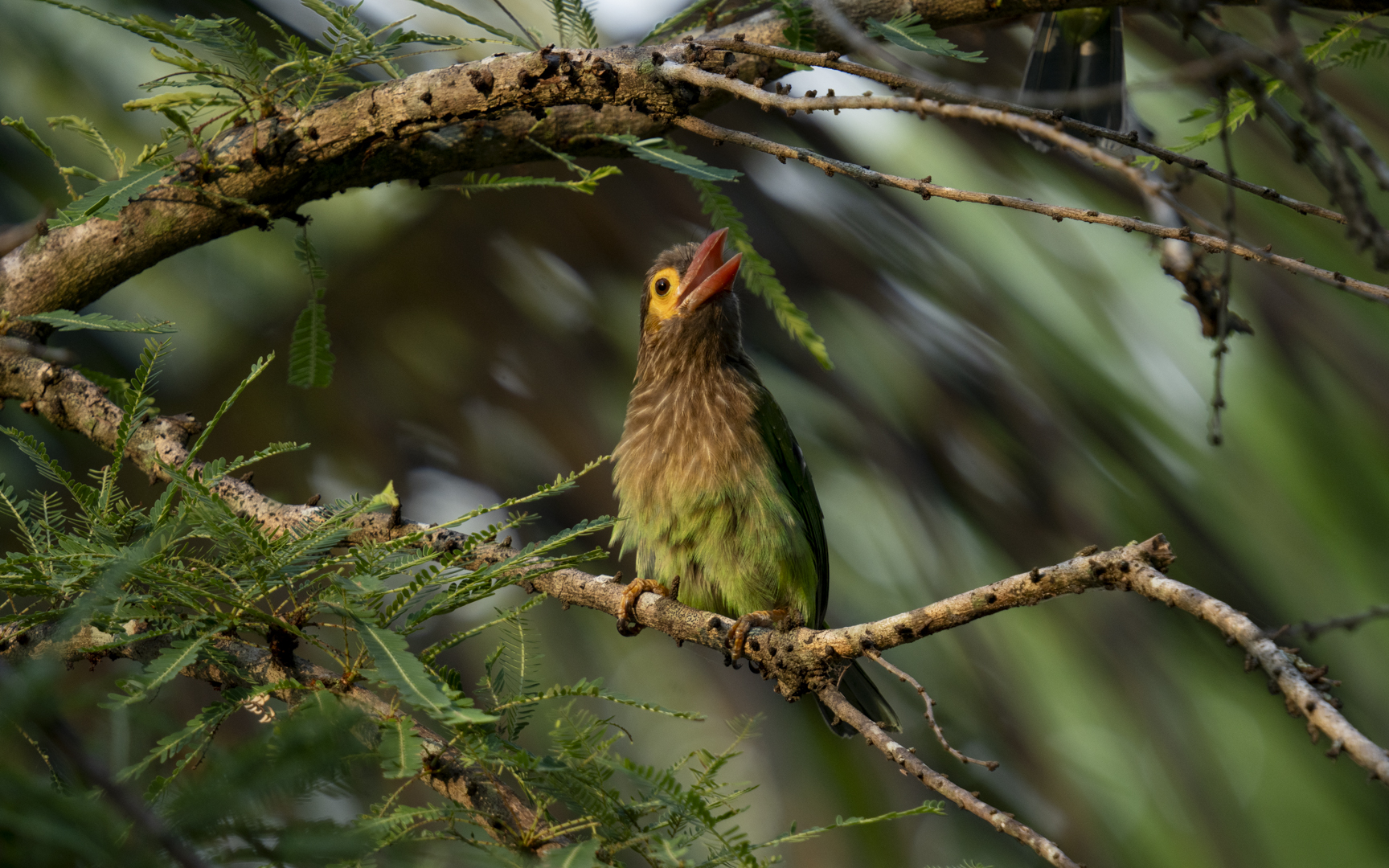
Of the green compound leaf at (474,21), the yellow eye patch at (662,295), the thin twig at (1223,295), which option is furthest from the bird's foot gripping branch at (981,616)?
the yellow eye patch at (662,295)

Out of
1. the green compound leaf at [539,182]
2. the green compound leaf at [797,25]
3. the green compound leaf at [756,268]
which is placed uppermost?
the green compound leaf at [797,25]

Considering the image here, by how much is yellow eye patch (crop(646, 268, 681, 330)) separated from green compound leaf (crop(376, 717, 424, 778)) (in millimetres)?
2215

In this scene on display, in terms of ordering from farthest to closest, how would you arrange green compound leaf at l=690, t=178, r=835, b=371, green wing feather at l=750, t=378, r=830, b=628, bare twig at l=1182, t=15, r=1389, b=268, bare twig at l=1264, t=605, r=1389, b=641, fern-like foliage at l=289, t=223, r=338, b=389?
green wing feather at l=750, t=378, r=830, b=628 → fern-like foliage at l=289, t=223, r=338, b=389 → green compound leaf at l=690, t=178, r=835, b=371 → bare twig at l=1264, t=605, r=1389, b=641 → bare twig at l=1182, t=15, r=1389, b=268

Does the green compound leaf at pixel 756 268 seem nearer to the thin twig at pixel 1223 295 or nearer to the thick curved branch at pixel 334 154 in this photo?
the thick curved branch at pixel 334 154

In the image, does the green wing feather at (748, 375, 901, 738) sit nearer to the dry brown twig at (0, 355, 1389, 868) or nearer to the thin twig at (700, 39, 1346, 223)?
the dry brown twig at (0, 355, 1389, 868)

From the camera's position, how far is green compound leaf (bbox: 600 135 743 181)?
70.5 inches

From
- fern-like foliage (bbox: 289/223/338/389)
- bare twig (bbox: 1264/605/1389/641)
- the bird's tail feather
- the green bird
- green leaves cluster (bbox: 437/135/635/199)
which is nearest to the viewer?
bare twig (bbox: 1264/605/1389/641)

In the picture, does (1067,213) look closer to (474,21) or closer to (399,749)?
(399,749)

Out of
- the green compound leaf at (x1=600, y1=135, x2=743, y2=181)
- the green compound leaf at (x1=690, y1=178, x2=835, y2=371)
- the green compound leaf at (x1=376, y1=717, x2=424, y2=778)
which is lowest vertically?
the green compound leaf at (x1=376, y1=717, x2=424, y2=778)

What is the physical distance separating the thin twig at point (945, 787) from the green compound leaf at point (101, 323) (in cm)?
162

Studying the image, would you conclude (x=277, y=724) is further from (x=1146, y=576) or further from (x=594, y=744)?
(x=1146, y=576)

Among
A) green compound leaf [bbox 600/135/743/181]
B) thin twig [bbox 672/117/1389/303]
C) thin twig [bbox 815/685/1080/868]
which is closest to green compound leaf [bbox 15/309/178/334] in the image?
green compound leaf [bbox 600/135/743/181]

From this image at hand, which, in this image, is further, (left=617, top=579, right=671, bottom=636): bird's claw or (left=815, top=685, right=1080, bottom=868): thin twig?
(left=617, top=579, right=671, bottom=636): bird's claw

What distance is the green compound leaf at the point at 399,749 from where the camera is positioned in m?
1.20
